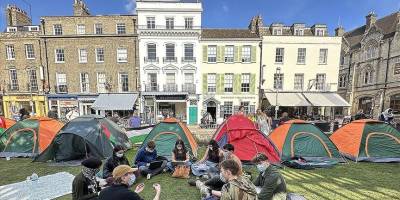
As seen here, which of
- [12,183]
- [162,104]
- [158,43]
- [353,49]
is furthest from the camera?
[353,49]

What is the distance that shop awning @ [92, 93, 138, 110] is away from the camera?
Answer: 18.4 metres

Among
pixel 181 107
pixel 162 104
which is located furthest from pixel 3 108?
pixel 181 107

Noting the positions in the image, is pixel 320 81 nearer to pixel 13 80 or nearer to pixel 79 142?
pixel 79 142

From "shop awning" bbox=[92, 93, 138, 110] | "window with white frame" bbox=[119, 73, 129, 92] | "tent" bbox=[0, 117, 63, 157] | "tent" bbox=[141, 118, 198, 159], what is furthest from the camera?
"window with white frame" bbox=[119, 73, 129, 92]

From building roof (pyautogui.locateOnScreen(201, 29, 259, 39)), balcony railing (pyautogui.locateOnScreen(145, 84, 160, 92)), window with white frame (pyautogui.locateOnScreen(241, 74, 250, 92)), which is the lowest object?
balcony railing (pyautogui.locateOnScreen(145, 84, 160, 92))

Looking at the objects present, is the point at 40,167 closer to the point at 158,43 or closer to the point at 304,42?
the point at 158,43

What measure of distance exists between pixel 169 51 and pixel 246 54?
25.2 ft

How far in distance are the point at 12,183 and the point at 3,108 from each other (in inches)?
855

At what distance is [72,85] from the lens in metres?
19.7

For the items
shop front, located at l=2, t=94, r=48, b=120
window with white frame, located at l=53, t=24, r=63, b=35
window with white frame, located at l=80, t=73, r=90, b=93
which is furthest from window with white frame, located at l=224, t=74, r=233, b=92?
shop front, located at l=2, t=94, r=48, b=120

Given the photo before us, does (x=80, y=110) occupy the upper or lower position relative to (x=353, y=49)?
lower

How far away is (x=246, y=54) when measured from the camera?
1959 cm

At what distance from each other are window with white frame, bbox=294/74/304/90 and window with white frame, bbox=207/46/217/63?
8540 millimetres

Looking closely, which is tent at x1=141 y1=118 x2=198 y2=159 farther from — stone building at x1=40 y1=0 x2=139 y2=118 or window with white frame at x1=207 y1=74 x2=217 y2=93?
stone building at x1=40 y1=0 x2=139 y2=118
